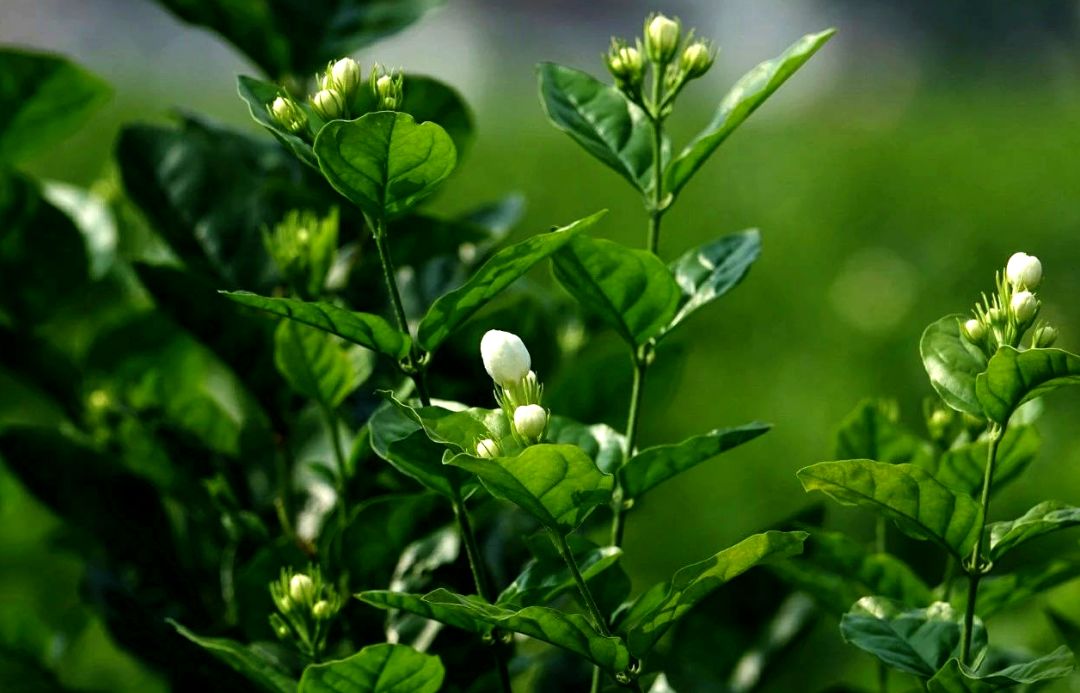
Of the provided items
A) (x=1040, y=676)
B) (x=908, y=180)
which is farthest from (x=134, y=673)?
(x=908, y=180)

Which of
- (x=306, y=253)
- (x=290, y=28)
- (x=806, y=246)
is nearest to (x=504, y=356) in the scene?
(x=306, y=253)

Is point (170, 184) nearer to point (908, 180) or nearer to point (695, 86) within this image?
point (908, 180)

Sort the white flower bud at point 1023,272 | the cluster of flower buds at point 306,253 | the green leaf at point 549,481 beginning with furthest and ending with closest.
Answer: the cluster of flower buds at point 306,253, the white flower bud at point 1023,272, the green leaf at point 549,481

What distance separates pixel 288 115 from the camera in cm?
76

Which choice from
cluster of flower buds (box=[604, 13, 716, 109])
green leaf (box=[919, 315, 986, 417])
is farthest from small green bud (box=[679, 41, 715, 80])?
green leaf (box=[919, 315, 986, 417])

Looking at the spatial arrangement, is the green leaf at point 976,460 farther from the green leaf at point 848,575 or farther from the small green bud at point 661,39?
the small green bud at point 661,39

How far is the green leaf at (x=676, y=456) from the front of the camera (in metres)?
0.79

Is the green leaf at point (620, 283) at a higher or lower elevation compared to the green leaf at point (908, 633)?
higher

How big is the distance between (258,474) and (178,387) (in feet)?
0.49

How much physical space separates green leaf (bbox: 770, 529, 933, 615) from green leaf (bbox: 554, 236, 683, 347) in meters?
0.17

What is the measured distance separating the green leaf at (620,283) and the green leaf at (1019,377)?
19 cm

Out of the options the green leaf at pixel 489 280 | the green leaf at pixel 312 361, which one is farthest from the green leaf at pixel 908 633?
the green leaf at pixel 312 361

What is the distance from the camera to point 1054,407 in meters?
2.87

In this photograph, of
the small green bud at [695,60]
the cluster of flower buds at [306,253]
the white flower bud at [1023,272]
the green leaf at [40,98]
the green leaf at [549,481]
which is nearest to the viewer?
the green leaf at [549,481]
